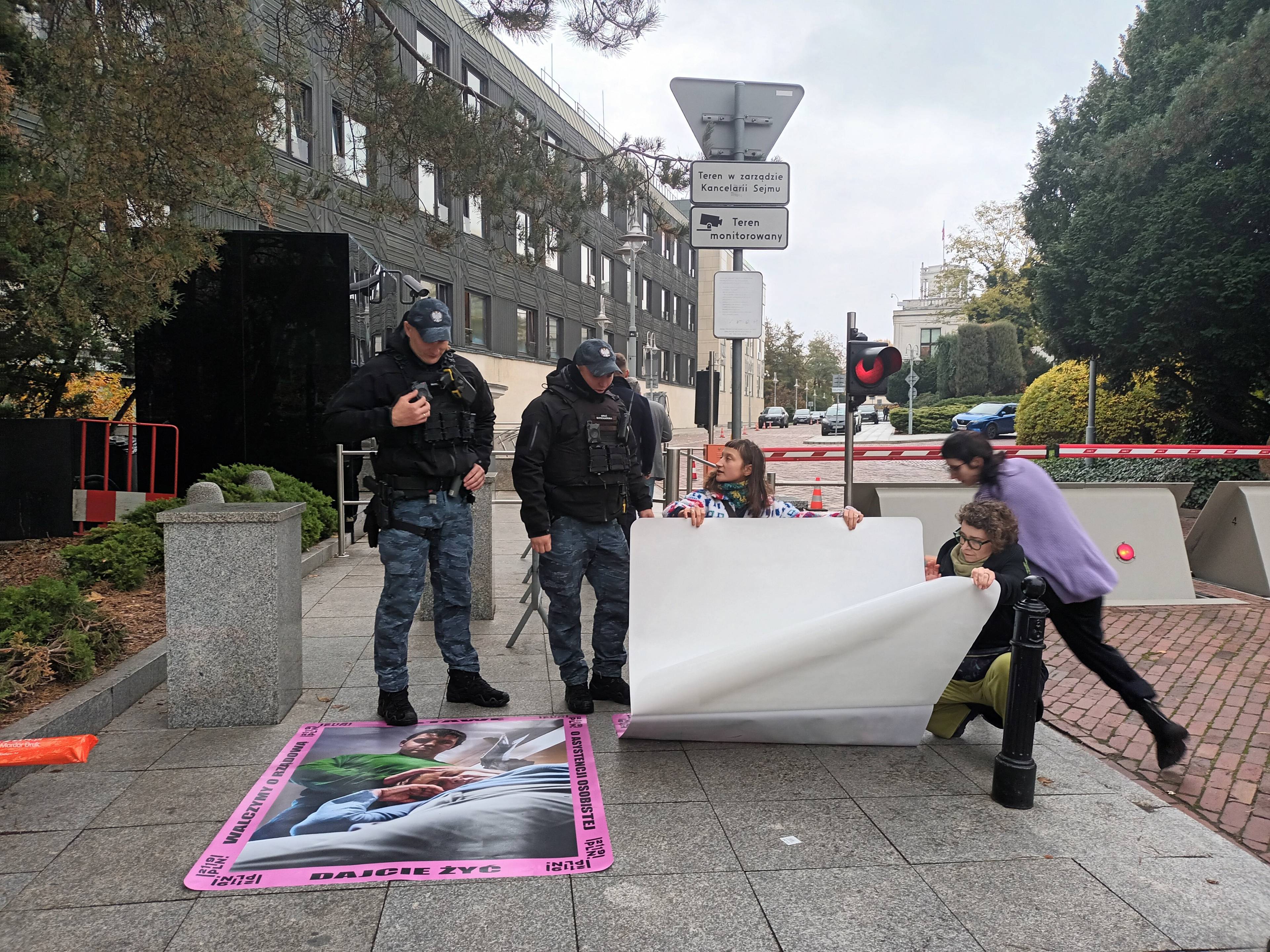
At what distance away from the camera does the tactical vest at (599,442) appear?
187 inches

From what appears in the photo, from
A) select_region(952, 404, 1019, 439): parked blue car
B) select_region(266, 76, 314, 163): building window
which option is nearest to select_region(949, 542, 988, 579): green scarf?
select_region(266, 76, 314, 163): building window

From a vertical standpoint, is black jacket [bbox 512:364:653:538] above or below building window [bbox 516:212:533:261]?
below

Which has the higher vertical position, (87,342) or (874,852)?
(87,342)

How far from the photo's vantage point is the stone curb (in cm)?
403

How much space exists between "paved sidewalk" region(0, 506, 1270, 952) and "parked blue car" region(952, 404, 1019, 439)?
30.5 m

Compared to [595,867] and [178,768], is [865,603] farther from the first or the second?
[178,768]

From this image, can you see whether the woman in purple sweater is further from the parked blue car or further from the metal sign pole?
the parked blue car

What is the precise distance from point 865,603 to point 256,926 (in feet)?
8.44

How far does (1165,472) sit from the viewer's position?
15258 millimetres

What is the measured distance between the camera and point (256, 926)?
283 centimetres

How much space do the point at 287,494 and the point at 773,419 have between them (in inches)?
2644

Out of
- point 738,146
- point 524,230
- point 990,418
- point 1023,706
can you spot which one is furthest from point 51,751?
point 990,418

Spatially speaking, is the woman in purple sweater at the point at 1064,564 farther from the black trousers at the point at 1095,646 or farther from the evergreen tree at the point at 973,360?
the evergreen tree at the point at 973,360

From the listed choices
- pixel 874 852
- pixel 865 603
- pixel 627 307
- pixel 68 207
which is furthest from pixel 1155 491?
pixel 627 307
